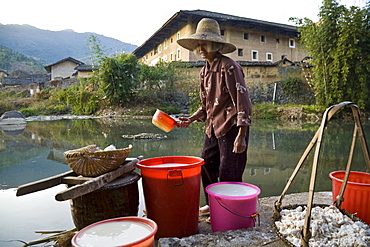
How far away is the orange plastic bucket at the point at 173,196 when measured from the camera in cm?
169

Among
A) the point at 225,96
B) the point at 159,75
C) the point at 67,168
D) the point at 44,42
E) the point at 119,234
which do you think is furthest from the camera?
the point at 44,42

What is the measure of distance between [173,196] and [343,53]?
13585 mm

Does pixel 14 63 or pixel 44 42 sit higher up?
pixel 44 42

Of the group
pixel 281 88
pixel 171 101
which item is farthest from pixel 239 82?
pixel 281 88

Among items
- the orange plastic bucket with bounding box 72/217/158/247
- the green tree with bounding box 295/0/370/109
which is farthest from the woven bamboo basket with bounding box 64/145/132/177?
the green tree with bounding box 295/0/370/109

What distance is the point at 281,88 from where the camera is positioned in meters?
19.1

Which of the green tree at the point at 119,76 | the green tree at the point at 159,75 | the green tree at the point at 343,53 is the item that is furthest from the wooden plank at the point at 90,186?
the green tree at the point at 159,75

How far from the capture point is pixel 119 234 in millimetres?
1223

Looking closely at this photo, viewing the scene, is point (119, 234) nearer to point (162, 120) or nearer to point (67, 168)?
point (162, 120)

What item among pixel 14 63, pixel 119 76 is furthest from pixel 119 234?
pixel 14 63

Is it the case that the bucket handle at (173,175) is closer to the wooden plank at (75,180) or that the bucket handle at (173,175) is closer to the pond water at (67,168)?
the wooden plank at (75,180)

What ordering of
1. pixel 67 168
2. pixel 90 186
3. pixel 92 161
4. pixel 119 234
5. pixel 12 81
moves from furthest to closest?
pixel 12 81 → pixel 67 168 → pixel 92 161 → pixel 90 186 → pixel 119 234

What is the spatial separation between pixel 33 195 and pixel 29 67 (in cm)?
5850

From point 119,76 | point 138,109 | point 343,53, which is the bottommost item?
point 138,109
